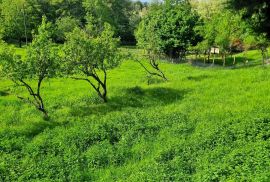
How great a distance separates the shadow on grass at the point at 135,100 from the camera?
1155 inches

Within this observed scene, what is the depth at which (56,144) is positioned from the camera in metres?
22.7

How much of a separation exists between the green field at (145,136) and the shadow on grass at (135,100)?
0.27 feet

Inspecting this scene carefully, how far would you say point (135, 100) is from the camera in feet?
105

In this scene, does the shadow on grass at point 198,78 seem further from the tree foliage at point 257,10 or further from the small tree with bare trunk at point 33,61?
the tree foliage at point 257,10

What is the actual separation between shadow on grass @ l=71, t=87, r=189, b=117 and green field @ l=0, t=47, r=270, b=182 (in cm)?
8

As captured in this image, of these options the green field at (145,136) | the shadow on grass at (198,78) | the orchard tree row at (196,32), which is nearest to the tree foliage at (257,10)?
the green field at (145,136)

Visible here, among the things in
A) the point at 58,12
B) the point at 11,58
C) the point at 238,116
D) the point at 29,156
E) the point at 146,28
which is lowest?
the point at 29,156

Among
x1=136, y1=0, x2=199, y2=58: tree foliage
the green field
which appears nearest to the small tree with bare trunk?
the green field

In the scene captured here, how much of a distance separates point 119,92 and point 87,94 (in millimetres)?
3093

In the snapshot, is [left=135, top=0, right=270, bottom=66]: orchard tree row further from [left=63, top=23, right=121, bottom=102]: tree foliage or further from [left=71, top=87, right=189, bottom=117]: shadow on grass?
[left=63, top=23, right=121, bottom=102]: tree foliage

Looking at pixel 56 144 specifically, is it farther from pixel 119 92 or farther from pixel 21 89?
pixel 21 89

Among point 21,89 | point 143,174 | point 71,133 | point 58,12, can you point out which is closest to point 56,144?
point 71,133

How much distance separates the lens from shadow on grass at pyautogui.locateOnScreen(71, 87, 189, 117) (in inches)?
1155

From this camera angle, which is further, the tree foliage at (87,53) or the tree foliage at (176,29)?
the tree foliage at (176,29)
